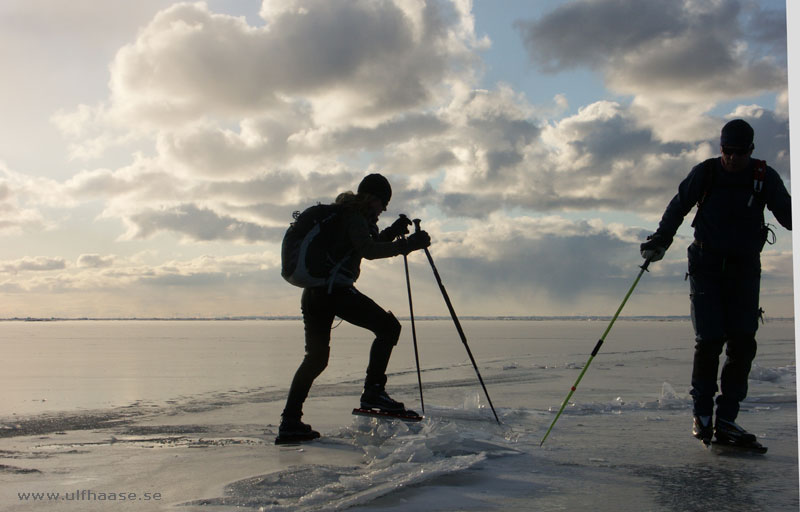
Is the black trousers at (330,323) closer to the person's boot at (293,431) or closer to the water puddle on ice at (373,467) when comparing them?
the person's boot at (293,431)

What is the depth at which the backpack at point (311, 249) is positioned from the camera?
15.4ft

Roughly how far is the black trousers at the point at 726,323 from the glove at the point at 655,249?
27 cm

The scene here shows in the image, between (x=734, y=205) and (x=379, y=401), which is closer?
(x=734, y=205)

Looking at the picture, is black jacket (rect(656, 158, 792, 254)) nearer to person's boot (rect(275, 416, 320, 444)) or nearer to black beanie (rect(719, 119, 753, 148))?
black beanie (rect(719, 119, 753, 148))

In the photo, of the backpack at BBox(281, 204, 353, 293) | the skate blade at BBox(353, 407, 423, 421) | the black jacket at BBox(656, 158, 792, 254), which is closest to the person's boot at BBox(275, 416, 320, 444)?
the skate blade at BBox(353, 407, 423, 421)

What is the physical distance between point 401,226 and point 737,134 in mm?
2605

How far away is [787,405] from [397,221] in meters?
4.39

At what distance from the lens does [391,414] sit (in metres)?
4.85

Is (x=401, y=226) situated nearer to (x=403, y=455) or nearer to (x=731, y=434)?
(x=403, y=455)

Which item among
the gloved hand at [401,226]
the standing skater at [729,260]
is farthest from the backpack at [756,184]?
the gloved hand at [401,226]

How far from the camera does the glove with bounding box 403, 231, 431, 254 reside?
488cm

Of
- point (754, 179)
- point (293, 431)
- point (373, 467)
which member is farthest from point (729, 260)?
point (293, 431)

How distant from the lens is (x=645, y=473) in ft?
11.4

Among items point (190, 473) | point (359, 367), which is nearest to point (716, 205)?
point (190, 473)
